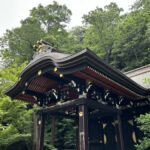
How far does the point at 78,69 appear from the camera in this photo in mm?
6066

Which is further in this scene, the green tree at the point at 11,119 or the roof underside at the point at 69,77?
the green tree at the point at 11,119

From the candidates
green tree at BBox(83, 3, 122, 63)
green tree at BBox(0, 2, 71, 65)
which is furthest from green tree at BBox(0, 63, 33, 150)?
green tree at BBox(83, 3, 122, 63)

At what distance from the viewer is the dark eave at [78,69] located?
5957mm

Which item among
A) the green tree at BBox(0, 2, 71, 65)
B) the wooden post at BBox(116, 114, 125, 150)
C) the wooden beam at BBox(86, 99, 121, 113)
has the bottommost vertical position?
the wooden post at BBox(116, 114, 125, 150)

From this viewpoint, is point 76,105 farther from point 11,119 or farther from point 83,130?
point 11,119

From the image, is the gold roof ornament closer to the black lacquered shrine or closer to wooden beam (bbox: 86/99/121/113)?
the black lacquered shrine

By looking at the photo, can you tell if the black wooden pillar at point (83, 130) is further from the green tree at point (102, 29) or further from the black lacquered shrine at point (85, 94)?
the green tree at point (102, 29)

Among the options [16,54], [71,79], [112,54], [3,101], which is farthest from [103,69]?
[112,54]

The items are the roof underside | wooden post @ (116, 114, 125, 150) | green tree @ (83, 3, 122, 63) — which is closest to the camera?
the roof underside

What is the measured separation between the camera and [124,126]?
9352mm

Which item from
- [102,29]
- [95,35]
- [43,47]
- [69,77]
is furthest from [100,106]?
[95,35]

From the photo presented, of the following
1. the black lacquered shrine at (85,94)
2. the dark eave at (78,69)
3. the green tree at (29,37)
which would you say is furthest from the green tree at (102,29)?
the dark eave at (78,69)

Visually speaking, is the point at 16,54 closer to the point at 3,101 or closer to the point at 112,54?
the point at 112,54

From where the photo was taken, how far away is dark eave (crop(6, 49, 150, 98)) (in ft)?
19.5
